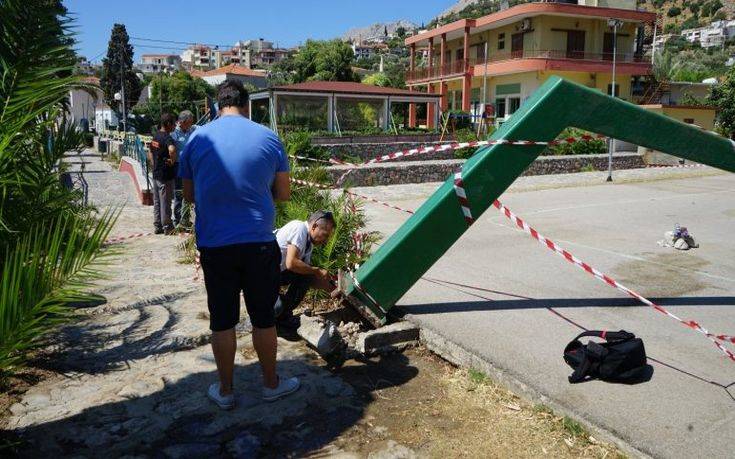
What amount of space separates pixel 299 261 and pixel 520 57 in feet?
126

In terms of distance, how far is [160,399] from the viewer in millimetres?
3580

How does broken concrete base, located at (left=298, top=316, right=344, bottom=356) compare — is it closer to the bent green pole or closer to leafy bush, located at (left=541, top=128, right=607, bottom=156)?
the bent green pole

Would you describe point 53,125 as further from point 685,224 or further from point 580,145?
point 580,145

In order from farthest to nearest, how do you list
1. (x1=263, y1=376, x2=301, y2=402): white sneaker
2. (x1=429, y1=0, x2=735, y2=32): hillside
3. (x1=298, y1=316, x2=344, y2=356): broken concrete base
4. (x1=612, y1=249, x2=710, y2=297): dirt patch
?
(x1=429, y1=0, x2=735, y2=32): hillside, (x1=612, y1=249, x2=710, y2=297): dirt patch, (x1=298, y1=316, x2=344, y2=356): broken concrete base, (x1=263, y1=376, x2=301, y2=402): white sneaker

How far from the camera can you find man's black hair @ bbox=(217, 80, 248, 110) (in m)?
3.42

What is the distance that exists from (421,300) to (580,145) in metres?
18.5

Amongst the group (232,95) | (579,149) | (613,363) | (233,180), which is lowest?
(613,363)

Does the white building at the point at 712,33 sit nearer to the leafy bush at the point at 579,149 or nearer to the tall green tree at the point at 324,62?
the tall green tree at the point at 324,62

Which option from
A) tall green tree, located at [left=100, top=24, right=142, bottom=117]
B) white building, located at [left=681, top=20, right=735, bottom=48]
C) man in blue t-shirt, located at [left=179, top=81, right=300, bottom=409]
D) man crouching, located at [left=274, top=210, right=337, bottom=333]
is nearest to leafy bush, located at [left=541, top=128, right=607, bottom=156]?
man crouching, located at [left=274, top=210, right=337, bottom=333]

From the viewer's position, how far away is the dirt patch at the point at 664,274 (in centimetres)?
593

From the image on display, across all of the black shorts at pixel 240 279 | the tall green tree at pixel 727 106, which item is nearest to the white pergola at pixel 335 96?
the tall green tree at pixel 727 106

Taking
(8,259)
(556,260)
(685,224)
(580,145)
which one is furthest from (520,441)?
(580,145)

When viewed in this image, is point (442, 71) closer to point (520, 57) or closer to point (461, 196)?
point (520, 57)

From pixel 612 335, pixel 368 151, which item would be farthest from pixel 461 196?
pixel 368 151
